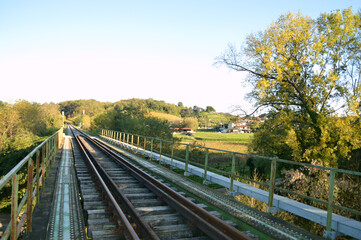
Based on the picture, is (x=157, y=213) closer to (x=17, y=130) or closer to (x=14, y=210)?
(x=14, y=210)

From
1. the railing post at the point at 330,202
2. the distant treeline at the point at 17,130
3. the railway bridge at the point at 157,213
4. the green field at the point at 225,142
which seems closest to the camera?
the railway bridge at the point at 157,213

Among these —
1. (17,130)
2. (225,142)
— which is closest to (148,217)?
(17,130)

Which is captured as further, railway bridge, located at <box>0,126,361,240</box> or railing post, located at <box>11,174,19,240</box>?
railway bridge, located at <box>0,126,361,240</box>

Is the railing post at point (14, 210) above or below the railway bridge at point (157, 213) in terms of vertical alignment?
above

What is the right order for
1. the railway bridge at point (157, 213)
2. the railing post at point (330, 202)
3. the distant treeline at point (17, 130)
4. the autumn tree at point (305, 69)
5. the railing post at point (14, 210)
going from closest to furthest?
the railing post at point (14, 210)
the railway bridge at point (157, 213)
the railing post at point (330, 202)
the autumn tree at point (305, 69)
the distant treeline at point (17, 130)

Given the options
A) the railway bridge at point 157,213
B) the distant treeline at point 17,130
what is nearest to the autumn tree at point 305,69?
the railway bridge at point 157,213

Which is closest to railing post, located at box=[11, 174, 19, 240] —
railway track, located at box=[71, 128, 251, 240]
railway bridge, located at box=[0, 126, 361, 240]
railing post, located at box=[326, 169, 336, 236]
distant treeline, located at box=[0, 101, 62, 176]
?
→ railway bridge, located at box=[0, 126, 361, 240]

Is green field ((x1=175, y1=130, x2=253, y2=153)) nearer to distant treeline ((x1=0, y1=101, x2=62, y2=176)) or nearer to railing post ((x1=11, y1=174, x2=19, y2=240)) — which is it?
distant treeline ((x1=0, y1=101, x2=62, y2=176))

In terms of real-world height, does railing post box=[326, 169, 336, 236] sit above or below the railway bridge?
above

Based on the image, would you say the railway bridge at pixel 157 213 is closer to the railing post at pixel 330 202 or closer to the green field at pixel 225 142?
the railing post at pixel 330 202

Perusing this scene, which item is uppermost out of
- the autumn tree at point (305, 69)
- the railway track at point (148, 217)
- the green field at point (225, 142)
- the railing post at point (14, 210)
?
the autumn tree at point (305, 69)

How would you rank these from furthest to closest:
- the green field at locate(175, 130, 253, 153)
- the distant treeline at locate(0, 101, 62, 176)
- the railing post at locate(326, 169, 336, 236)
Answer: the green field at locate(175, 130, 253, 153) → the distant treeline at locate(0, 101, 62, 176) → the railing post at locate(326, 169, 336, 236)

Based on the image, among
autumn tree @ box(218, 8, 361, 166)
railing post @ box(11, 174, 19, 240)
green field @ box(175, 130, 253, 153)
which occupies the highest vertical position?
autumn tree @ box(218, 8, 361, 166)

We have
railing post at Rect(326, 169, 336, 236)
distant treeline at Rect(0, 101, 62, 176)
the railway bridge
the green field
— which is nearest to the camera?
the railway bridge
